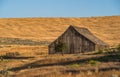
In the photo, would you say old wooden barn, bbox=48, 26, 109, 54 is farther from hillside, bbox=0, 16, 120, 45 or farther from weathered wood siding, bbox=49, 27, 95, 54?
hillside, bbox=0, 16, 120, 45

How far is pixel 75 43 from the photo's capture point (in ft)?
244

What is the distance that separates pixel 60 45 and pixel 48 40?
4991 centimetres

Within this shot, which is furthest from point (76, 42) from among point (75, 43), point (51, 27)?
point (51, 27)

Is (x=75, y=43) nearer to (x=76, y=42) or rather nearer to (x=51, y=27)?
(x=76, y=42)

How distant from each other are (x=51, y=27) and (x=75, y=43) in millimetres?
72299

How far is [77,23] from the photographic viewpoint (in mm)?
147750

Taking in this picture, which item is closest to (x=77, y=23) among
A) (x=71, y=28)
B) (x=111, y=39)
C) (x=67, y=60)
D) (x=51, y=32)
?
(x=51, y=32)

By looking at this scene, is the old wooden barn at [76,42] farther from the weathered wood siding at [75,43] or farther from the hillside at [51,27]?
the hillside at [51,27]

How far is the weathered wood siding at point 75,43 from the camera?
240 ft

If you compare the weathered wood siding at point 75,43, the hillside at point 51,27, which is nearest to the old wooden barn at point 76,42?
the weathered wood siding at point 75,43

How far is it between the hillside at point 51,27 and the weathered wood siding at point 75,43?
4808 cm

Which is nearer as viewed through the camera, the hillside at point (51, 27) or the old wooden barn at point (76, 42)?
the old wooden barn at point (76, 42)

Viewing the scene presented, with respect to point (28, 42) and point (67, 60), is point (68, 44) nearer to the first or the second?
point (67, 60)

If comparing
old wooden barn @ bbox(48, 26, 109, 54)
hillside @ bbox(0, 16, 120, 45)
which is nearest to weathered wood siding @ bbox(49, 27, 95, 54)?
old wooden barn @ bbox(48, 26, 109, 54)
